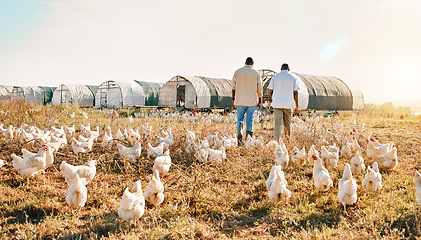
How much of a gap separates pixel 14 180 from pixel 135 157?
5.45 ft

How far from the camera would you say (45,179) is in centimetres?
428

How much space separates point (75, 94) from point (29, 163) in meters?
26.1

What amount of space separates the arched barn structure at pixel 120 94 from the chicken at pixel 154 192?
71.5ft

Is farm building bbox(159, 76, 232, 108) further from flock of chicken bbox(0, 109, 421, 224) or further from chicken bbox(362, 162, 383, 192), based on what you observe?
chicken bbox(362, 162, 383, 192)

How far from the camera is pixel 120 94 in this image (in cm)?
2441

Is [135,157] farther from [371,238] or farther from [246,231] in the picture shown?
[371,238]

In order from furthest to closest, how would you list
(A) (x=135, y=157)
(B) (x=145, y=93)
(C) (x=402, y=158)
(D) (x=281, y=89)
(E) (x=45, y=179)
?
(B) (x=145, y=93) < (D) (x=281, y=89) < (C) (x=402, y=158) < (A) (x=135, y=157) < (E) (x=45, y=179)

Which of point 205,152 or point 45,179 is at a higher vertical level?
point 205,152

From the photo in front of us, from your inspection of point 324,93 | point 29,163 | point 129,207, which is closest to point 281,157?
point 129,207

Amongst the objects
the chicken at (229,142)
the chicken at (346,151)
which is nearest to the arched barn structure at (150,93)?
the chicken at (229,142)

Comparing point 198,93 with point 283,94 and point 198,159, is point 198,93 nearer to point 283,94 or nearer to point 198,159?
point 283,94

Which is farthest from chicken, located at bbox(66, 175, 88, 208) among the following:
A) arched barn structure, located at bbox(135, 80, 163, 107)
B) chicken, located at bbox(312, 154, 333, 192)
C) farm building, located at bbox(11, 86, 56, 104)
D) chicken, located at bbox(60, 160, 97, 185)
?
farm building, located at bbox(11, 86, 56, 104)

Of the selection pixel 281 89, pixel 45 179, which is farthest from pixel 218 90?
pixel 45 179

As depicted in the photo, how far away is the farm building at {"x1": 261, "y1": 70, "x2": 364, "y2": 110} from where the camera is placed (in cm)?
1788
